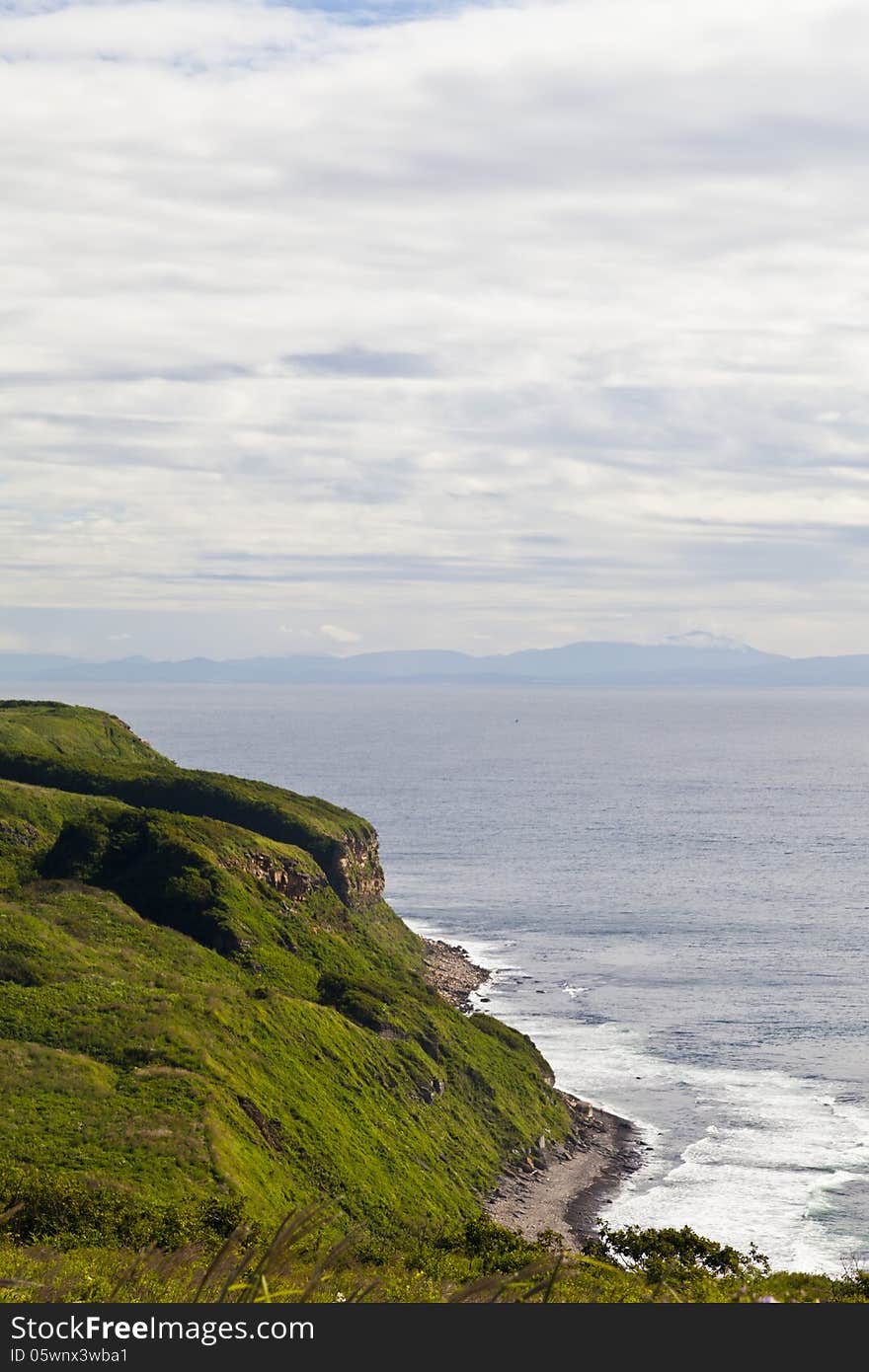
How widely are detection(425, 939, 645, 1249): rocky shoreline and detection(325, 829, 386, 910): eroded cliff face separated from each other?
109 feet

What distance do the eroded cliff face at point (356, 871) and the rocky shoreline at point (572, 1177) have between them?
109 feet

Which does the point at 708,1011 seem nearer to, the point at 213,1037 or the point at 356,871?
the point at 356,871

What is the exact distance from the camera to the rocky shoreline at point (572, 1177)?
73.6 meters

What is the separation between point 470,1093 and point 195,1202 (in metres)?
41.8

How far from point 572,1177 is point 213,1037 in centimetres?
2949

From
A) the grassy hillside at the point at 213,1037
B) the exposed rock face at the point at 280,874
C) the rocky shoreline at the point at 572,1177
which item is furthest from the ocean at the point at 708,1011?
the exposed rock face at the point at 280,874

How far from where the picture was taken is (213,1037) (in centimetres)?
7038

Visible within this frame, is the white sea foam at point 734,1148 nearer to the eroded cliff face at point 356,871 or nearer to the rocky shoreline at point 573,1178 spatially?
the rocky shoreline at point 573,1178

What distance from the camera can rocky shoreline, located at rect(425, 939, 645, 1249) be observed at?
73.6 metres

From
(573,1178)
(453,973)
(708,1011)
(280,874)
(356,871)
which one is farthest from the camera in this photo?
(453,973)

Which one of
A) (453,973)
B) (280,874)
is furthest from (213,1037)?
(453,973)

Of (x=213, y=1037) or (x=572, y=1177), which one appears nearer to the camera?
(x=213, y=1037)

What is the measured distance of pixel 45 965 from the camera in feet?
235

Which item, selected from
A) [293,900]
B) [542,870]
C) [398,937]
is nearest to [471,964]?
[398,937]
